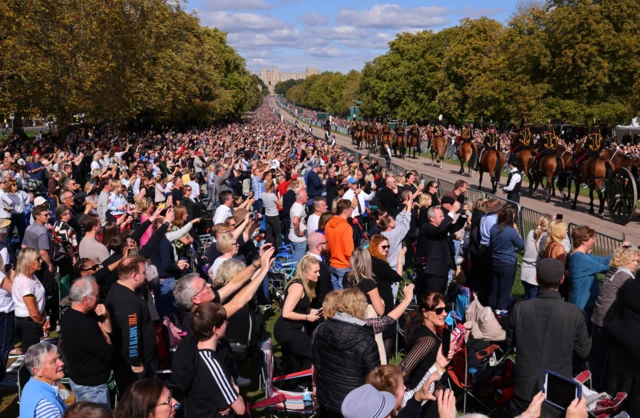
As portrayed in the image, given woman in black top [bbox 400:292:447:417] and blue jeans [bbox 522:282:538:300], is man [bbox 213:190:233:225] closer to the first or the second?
blue jeans [bbox 522:282:538:300]

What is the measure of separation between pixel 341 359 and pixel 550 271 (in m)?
1.81

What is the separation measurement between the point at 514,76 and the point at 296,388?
41252mm

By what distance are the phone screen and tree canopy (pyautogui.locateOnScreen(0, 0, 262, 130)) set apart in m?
27.2

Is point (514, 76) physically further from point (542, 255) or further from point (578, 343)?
point (578, 343)

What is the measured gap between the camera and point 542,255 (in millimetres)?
7320

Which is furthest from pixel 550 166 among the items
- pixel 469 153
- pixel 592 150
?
pixel 469 153

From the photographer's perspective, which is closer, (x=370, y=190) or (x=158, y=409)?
(x=158, y=409)

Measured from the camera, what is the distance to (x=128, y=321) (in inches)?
204

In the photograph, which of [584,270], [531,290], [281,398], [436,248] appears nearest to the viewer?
[281,398]

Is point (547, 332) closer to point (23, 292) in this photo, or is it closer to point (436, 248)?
point (436, 248)

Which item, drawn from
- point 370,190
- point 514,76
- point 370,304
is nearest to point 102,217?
point 370,190

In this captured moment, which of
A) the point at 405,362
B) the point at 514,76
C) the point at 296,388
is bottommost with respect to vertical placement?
the point at 296,388

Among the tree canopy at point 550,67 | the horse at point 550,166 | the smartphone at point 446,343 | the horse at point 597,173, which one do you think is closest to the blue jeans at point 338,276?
the smartphone at point 446,343

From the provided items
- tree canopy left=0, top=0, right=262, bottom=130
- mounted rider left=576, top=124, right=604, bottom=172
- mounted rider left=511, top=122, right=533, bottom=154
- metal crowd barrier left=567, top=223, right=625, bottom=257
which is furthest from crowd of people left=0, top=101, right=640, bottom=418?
tree canopy left=0, top=0, right=262, bottom=130
